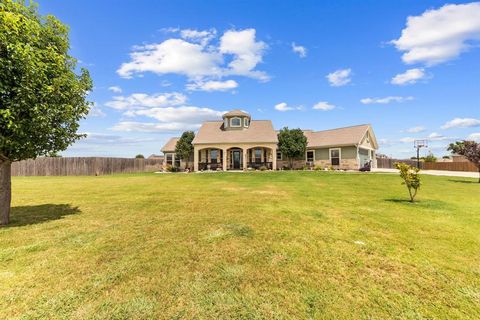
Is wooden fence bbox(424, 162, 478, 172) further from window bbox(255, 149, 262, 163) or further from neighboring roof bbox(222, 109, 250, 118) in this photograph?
neighboring roof bbox(222, 109, 250, 118)

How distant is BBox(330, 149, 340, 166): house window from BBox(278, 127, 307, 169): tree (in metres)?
3.42

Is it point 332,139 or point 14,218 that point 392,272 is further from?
point 332,139

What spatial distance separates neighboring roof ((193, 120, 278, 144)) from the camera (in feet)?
101

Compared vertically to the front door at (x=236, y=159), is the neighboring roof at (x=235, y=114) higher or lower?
higher

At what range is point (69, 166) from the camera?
27672 millimetres

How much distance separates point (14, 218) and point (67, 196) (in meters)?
4.35

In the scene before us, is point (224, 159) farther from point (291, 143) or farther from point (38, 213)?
point (38, 213)

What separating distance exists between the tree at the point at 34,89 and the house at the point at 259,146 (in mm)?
23277

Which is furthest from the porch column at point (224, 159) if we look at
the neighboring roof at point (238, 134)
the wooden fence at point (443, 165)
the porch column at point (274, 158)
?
the wooden fence at point (443, 165)

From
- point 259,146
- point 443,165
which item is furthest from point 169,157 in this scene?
point 443,165

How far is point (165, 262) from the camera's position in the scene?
455 cm

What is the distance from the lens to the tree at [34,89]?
20.4 ft

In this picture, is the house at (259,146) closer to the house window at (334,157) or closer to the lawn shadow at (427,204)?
the house window at (334,157)

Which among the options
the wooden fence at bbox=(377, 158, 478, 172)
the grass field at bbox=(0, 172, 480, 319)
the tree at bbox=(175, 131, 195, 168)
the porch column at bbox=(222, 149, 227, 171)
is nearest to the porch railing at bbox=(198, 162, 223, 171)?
the porch column at bbox=(222, 149, 227, 171)
